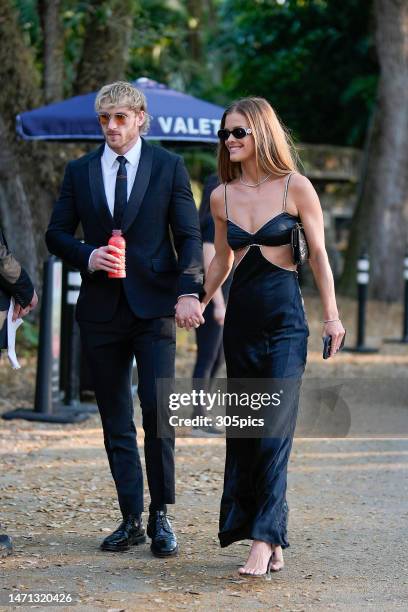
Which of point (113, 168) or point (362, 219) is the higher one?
point (362, 219)

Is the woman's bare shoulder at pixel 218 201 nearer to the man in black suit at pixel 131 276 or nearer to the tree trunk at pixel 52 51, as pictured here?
the man in black suit at pixel 131 276

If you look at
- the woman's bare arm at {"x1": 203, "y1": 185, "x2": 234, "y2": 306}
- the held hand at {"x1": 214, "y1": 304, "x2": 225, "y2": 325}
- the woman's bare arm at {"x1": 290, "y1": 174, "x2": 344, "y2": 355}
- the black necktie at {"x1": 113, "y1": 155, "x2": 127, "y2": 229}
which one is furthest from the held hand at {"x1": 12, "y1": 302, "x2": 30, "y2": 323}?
the held hand at {"x1": 214, "y1": 304, "x2": 225, "y2": 325}

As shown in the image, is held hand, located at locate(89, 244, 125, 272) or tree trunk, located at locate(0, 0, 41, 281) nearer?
held hand, located at locate(89, 244, 125, 272)

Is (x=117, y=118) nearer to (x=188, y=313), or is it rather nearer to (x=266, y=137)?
(x=266, y=137)

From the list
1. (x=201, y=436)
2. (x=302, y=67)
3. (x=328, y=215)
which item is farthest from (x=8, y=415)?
(x=302, y=67)

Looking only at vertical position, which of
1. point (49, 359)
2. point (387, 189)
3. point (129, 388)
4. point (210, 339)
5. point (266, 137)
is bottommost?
point (49, 359)

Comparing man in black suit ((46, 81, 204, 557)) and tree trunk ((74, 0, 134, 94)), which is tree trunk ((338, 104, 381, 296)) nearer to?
tree trunk ((74, 0, 134, 94))

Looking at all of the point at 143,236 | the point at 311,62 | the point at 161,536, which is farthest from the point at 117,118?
the point at 311,62

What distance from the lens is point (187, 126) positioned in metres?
10.5

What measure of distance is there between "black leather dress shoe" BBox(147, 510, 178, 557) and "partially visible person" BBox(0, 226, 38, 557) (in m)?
0.65

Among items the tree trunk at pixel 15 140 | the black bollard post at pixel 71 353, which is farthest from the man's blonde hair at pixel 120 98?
the tree trunk at pixel 15 140

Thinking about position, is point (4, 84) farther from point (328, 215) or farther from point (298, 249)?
point (328, 215)

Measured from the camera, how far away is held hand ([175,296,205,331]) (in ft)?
17.6

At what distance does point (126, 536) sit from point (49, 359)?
4.21m
